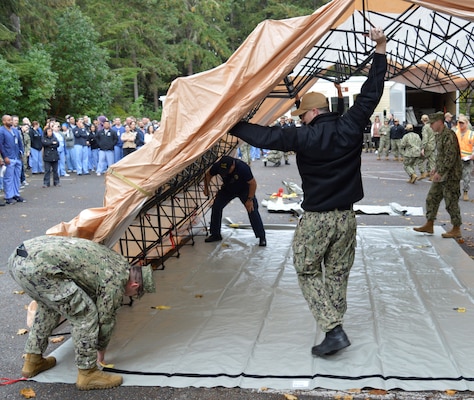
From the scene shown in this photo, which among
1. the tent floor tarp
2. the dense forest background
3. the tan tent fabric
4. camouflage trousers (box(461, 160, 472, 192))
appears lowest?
the tent floor tarp

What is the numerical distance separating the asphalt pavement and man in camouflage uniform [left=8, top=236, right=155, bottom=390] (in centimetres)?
23

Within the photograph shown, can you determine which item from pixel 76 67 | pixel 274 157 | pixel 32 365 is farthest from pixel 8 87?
pixel 32 365

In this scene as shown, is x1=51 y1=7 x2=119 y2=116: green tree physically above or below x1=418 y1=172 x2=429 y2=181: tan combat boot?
above

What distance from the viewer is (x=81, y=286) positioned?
402 centimetres

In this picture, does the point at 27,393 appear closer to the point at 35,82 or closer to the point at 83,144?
the point at 83,144

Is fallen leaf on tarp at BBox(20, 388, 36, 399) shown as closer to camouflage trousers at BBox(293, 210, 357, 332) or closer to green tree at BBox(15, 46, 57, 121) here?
camouflage trousers at BBox(293, 210, 357, 332)

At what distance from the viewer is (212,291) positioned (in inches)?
242

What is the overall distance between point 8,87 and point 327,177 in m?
18.4

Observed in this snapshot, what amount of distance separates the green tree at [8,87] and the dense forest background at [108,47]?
34 mm

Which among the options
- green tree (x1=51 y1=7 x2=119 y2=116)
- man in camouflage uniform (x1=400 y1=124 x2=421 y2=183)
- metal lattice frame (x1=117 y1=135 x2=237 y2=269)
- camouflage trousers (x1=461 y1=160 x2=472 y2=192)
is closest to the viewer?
metal lattice frame (x1=117 y1=135 x2=237 y2=269)

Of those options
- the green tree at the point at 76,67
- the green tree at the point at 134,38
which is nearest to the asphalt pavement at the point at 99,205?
the green tree at the point at 76,67

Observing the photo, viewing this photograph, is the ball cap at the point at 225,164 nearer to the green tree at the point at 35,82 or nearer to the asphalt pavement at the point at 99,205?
the asphalt pavement at the point at 99,205

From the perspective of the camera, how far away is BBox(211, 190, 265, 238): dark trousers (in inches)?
322

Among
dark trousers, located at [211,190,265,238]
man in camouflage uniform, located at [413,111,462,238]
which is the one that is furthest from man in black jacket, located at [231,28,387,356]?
man in camouflage uniform, located at [413,111,462,238]
